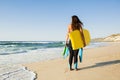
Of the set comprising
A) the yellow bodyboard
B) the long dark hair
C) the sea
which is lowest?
the sea

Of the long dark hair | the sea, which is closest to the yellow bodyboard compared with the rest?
the long dark hair

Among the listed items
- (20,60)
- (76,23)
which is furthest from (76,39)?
(20,60)

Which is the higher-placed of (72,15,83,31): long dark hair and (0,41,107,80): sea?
(72,15,83,31): long dark hair

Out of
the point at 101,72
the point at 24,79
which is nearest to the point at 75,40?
the point at 101,72

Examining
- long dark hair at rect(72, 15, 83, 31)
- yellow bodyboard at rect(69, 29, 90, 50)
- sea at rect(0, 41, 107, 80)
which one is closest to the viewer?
sea at rect(0, 41, 107, 80)

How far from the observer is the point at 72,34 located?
678cm

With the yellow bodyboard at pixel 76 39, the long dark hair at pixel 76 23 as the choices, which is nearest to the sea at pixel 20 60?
the yellow bodyboard at pixel 76 39

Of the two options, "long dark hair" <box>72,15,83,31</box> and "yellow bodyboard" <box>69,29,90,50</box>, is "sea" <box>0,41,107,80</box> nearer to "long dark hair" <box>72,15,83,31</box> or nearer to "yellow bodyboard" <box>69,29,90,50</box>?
"yellow bodyboard" <box>69,29,90,50</box>

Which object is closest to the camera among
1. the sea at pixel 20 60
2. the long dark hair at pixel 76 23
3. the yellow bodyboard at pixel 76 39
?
the sea at pixel 20 60

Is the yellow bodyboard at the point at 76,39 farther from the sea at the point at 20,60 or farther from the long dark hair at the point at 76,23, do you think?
the sea at the point at 20,60

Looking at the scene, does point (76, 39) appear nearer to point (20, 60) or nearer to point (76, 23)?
point (76, 23)

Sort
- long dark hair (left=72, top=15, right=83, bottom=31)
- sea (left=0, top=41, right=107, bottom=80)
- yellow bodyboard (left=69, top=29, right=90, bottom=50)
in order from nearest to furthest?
1. sea (left=0, top=41, right=107, bottom=80)
2. long dark hair (left=72, top=15, right=83, bottom=31)
3. yellow bodyboard (left=69, top=29, right=90, bottom=50)

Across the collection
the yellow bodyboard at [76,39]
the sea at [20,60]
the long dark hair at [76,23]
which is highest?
the long dark hair at [76,23]

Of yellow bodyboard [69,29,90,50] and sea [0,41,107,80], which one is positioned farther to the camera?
yellow bodyboard [69,29,90,50]
